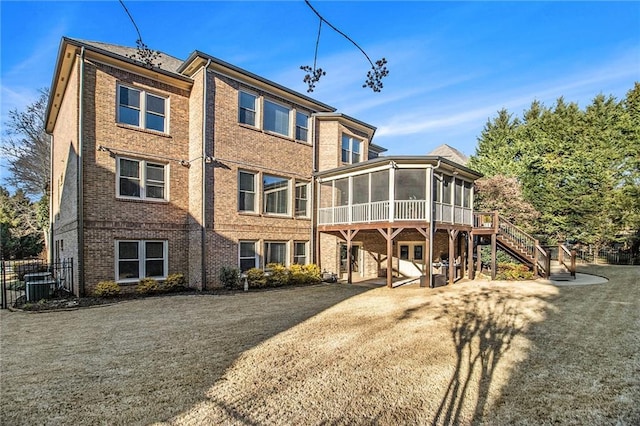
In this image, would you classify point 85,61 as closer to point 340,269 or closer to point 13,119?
point 340,269

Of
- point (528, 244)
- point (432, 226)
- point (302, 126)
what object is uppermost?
point (302, 126)

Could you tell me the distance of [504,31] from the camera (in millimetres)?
8656

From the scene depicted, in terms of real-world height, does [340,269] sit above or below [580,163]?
below

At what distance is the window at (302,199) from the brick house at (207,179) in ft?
0.18

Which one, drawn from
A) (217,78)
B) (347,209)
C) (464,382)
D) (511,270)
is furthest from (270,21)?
(511,270)

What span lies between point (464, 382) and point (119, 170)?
12.6 meters

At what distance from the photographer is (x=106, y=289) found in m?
11.3

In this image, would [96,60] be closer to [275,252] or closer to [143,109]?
[143,109]

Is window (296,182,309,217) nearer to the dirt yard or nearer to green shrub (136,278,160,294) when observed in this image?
green shrub (136,278,160,294)

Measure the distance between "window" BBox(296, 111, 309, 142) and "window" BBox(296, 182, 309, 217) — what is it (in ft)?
7.47

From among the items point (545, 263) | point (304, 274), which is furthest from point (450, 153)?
point (304, 274)

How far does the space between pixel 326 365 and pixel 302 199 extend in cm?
1176

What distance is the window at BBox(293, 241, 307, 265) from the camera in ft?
53.0

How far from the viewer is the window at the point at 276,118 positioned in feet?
50.3
